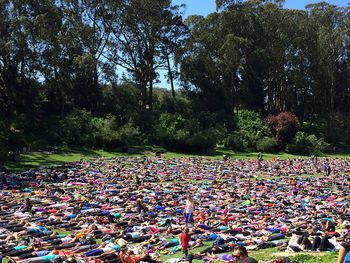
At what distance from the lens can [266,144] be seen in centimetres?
5181

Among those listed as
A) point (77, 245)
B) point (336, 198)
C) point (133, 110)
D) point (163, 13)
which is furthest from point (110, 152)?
point (77, 245)

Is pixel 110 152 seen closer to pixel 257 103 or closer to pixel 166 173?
pixel 166 173

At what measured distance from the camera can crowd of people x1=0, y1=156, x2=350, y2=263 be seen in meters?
12.5

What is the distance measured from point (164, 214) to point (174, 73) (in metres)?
→ 45.2

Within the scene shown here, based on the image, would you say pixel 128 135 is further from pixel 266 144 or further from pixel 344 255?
pixel 344 255

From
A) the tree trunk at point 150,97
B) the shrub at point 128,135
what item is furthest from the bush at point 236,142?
the tree trunk at point 150,97

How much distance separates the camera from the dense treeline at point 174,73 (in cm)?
4850

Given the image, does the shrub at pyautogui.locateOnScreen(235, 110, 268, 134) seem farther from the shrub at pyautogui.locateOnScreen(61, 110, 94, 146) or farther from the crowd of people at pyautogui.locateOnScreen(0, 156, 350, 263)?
the crowd of people at pyautogui.locateOnScreen(0, 156, 350, 263)

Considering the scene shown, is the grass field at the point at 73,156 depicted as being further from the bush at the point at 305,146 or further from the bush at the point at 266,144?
the bush at the point at 305,146

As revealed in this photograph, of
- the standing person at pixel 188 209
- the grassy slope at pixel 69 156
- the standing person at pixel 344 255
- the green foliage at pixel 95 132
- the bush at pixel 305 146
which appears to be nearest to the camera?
the standing person at pixel 344 255

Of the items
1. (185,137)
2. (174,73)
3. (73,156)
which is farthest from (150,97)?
(73,156)

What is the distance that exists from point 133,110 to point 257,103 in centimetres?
2059

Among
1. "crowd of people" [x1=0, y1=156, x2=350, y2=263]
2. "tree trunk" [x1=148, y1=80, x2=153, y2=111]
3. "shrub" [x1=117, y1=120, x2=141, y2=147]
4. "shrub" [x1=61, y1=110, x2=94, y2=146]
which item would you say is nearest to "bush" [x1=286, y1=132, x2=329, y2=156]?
"crowd of people" [x1=0, y1=156, x2=350, y2=263]

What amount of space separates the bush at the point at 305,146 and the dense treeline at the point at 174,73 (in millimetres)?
139
